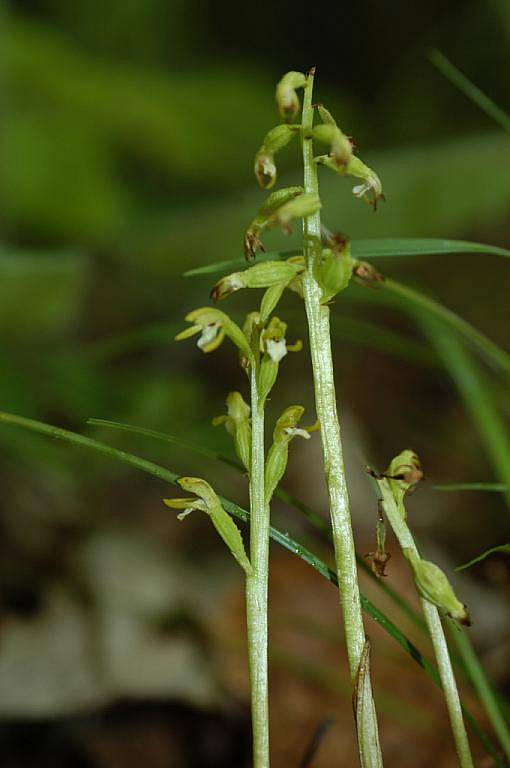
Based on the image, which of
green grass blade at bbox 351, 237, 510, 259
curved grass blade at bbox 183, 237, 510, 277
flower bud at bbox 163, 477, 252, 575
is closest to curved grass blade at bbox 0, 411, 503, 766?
flower bud at bbox 163, 477, 252, 575

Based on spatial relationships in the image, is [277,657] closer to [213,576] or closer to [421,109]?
[213,576]

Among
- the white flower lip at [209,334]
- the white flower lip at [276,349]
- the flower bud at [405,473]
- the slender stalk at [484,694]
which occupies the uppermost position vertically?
the white flower lip at [209,334]

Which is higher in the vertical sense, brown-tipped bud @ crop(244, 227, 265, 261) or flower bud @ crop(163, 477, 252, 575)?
brown-tipped bud @ crop(244, 227, 265, 261)

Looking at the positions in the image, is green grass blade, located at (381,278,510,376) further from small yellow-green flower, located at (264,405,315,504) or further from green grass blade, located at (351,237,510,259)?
small yellow-green flower, located at (264,405,315,504)

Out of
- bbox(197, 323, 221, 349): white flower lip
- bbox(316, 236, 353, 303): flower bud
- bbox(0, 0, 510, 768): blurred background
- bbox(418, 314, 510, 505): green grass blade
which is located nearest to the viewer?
bbox(316, 236, 353, 303): flower bud

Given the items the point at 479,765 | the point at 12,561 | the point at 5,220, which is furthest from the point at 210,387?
the point at 479,765

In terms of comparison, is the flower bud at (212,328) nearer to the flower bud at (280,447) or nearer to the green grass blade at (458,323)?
the flower bud at (280,447)

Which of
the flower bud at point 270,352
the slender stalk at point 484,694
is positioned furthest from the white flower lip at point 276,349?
the slender stalk at point 484,694
